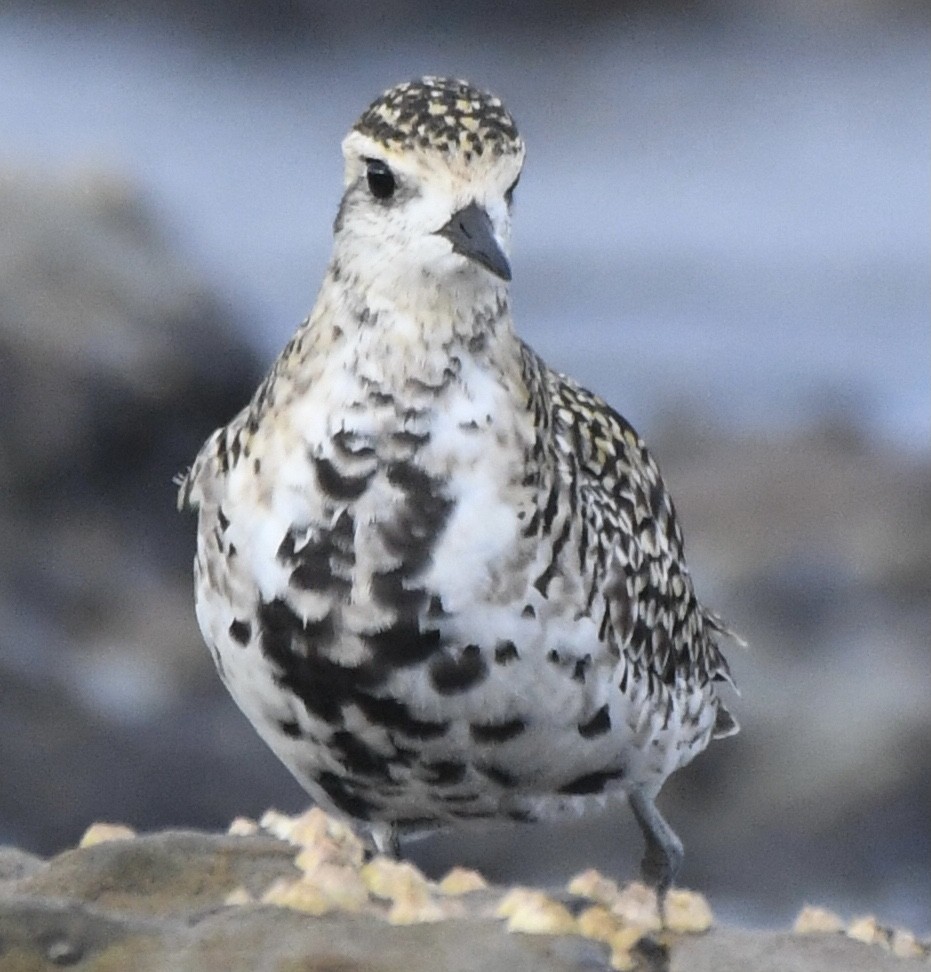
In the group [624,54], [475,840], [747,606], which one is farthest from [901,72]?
[475,840]

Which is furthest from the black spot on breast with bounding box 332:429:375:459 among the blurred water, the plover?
the blurred water

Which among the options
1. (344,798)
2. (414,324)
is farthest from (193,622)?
(414,324)

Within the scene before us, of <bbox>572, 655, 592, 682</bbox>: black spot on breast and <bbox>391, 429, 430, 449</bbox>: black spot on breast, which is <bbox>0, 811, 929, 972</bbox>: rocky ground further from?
<bbox>391, 429, 430, 449</bbox>: black spot on breast

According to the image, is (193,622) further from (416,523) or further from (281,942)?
(281,942)

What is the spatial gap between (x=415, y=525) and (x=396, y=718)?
463 millimetres

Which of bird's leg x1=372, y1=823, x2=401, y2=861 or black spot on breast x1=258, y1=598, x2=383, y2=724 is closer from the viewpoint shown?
black spot on breast x1=258, y1=598, x2=383, y2=724

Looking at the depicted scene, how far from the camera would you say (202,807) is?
445 inches

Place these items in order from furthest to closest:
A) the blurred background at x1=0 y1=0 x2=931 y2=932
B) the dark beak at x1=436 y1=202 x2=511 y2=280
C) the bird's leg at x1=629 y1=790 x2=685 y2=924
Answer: the blurred background at x1=0 y1=0 x2=931 y2=932, the bird's leg at x1=629 y1=790 x2=685 y2=924, the dark beak at x1=436 y1=202 x2=511 y2=280

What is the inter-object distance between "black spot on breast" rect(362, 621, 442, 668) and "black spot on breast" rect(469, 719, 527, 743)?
0.23 m

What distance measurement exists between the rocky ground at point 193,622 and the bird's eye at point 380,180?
18.4 feet

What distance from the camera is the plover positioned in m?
5.88

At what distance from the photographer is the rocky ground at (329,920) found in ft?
15.8

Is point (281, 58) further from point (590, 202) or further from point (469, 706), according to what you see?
point (469, 706)

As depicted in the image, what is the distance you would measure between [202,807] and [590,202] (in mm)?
13217
